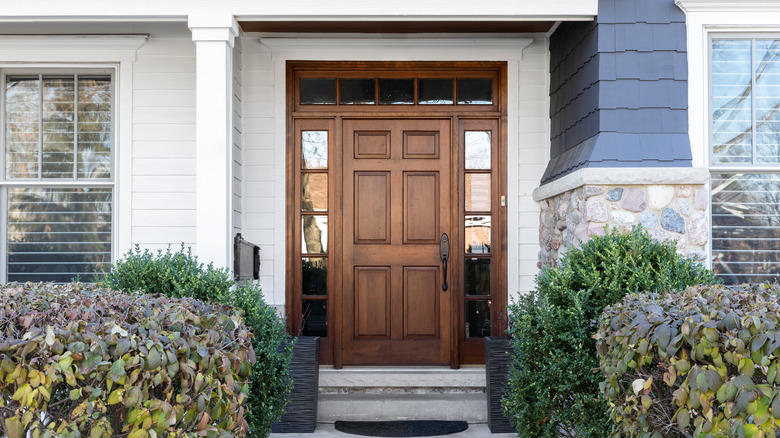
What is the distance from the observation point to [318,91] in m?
5.61

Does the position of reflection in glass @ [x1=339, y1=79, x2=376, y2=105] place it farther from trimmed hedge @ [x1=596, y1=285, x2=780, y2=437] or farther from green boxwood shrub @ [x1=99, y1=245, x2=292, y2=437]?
trimmed hedge @ [x1=596, y1=285, x2=780, y2=437]

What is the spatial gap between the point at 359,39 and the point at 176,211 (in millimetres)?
1817

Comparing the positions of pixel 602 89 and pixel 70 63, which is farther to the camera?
pixel 70 63

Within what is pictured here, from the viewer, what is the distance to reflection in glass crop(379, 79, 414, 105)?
5.60 metres

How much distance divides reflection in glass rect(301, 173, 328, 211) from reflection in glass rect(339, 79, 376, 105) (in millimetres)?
585

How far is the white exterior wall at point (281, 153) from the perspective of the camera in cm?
552

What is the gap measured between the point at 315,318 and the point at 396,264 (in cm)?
72

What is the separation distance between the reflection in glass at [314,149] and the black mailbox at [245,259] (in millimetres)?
741

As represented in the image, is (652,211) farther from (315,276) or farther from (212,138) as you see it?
(212,138)

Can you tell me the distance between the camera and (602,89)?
4492mm

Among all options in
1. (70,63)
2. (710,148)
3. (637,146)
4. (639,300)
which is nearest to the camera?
(639,300)

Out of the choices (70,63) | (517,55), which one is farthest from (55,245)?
(517,55)

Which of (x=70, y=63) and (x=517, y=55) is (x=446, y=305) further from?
(x=70, y=63)

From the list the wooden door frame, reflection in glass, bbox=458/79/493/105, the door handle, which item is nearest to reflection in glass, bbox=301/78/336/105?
the wooden door frame
